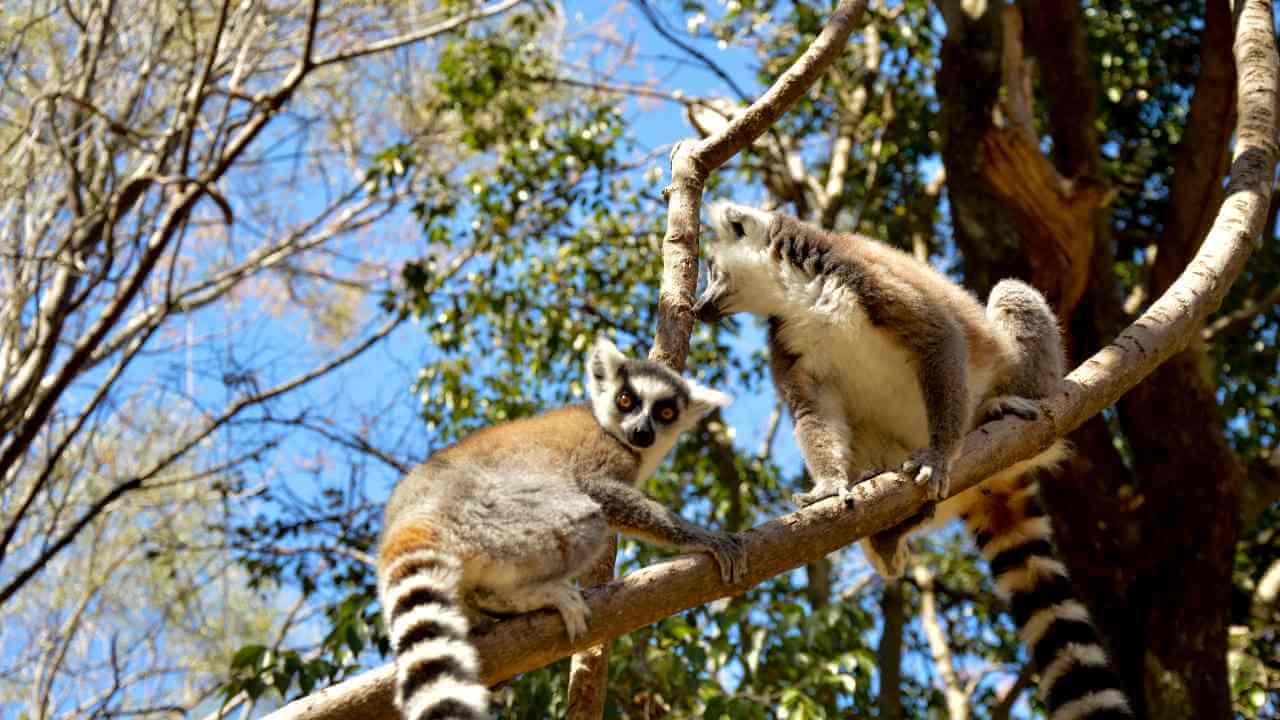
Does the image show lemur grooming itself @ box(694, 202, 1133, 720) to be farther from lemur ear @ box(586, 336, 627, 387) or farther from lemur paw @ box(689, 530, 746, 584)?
lemur paw @ box(689, 530, 746, 584)

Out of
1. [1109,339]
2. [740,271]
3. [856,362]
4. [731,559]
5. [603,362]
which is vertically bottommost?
[731,559]

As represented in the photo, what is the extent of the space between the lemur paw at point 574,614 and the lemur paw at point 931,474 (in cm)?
130

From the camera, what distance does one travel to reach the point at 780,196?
9.94 meters

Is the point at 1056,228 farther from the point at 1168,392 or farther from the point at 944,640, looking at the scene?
the point at 944,640

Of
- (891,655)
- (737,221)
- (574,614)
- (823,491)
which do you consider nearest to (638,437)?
(823,491)

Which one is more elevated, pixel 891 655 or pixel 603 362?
pixel 603 362

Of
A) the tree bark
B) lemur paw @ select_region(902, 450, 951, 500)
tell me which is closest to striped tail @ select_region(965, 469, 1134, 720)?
lemur paw @ select_region(902, 450, 951, 500)

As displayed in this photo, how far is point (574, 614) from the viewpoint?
123 inches

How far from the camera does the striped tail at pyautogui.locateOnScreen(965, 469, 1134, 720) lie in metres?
4.34

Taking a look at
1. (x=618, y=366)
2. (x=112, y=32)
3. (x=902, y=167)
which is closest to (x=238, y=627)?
(x=112, y=32)

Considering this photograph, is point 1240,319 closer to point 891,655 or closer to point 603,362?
point 891,655

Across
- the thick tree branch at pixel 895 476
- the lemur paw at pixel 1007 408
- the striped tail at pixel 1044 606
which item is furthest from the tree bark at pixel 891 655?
the thick tree branch at pixel 895 476

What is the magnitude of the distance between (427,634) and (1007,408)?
8.35 feet

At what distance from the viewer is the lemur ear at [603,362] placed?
15.7 ft
